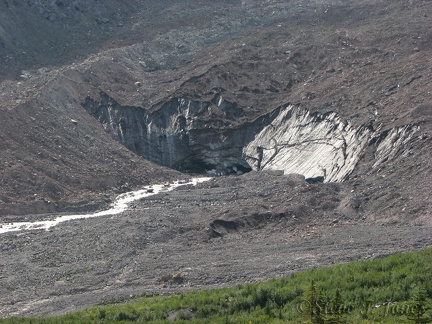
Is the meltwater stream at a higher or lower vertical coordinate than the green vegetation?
higher

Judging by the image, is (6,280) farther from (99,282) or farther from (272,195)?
(272,195)

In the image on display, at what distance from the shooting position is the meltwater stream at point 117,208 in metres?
33.9

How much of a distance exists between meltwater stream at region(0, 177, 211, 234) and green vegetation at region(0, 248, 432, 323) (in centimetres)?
1259

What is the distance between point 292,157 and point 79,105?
13.1 metres

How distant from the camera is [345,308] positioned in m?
18.3

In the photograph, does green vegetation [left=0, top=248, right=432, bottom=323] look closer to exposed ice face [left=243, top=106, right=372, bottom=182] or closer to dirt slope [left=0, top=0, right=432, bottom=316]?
dirt slope [left=0, top=0, right=432, bottom=316]

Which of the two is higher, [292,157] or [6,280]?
[292,157]

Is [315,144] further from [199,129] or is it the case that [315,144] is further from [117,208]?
[117,208]

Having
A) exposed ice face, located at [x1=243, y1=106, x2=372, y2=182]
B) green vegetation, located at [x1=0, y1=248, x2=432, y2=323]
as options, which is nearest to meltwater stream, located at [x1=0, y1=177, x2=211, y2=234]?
exposed ice face, located at [x1=243, y1=106, x2=372, y2=182]

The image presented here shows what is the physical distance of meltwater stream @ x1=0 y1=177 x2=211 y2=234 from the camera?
1336 inches

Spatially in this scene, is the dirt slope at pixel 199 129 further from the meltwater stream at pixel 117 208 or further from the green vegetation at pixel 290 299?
the green vegetation at pixel 290 299

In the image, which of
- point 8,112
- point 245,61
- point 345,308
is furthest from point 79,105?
point 345,308

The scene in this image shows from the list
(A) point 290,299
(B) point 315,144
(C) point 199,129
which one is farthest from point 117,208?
(A) point 290,299

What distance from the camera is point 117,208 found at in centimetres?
3747
